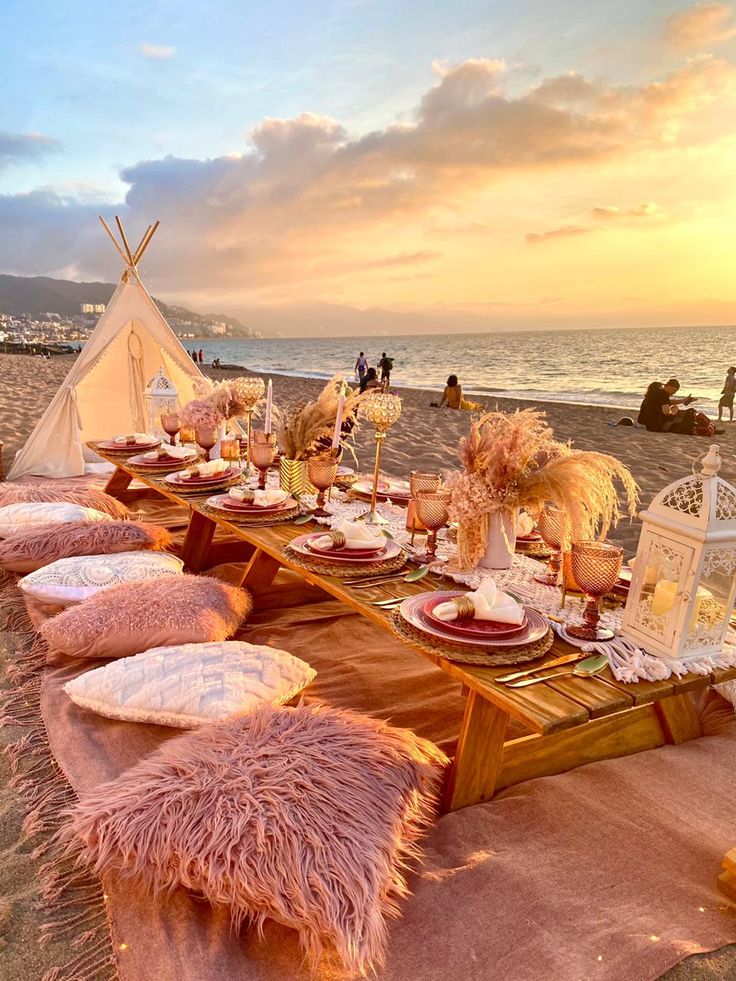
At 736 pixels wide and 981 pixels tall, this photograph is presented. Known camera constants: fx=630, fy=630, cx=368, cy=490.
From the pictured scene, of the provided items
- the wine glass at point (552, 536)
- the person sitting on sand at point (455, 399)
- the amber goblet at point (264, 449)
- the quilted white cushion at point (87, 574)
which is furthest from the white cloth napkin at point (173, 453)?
the person sitting on sand at point (455, 399)

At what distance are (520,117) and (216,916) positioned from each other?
31.0 feet

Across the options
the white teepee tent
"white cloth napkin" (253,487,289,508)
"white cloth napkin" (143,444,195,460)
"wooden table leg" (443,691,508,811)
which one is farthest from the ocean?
"wooden table leg" (443,691,508,811)

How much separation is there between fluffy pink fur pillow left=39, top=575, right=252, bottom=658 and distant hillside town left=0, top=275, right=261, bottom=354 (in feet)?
97.0

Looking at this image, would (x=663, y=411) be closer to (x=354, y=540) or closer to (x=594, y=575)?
(x=354, y=540)

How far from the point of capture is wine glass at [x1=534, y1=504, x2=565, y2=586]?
205 centimetres

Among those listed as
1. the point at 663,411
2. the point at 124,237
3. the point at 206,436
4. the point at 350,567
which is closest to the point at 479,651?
the point at 350,567

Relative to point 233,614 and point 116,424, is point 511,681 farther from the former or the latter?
point 116,424

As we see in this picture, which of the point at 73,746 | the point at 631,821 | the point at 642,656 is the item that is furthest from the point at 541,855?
the point at 73,746

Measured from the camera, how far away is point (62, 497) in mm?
3945

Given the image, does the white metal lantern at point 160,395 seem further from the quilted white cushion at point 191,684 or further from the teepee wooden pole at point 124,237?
the quilted white cushion at point 191,684

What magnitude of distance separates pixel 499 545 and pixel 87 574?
1.86 metres

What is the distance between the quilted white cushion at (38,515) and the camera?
3430 mm

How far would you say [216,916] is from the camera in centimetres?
132

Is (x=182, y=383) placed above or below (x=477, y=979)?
above
